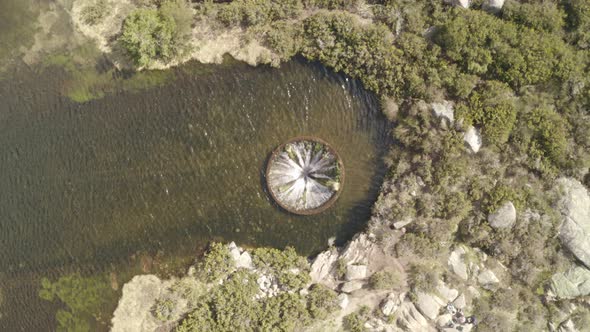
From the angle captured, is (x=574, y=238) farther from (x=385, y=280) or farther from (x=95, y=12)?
(x=95, y=12)

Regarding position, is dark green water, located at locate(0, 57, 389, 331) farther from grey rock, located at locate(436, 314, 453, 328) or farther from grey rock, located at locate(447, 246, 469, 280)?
grey rock, located at locate(436, 314, 453, 328)

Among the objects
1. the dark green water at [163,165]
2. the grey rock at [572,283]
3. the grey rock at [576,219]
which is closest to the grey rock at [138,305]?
the dark green water at [163,165]

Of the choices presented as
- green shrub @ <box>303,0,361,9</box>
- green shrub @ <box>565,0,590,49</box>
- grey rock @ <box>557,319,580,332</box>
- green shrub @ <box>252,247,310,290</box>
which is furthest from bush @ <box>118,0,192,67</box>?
grey rock @ <box>557,319,580,332</box>

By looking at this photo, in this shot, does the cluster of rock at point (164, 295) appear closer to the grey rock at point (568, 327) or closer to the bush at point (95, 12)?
the grey rock at point (568, 327)

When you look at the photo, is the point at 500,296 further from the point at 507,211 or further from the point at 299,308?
the point at 299,308

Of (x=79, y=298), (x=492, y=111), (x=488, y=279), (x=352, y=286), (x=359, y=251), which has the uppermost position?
(x=492, y=111)

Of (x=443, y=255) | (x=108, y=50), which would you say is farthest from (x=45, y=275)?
(x=443, y=255)

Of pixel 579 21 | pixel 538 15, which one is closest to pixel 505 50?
pixel 538 15

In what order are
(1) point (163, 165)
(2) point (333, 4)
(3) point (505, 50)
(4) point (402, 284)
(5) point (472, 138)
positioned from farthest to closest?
(1) point (163, 165) < (2) point (333, 4) < (4) point (402, 284) < (5) point (472, 138) < (3) point (505, 50)
